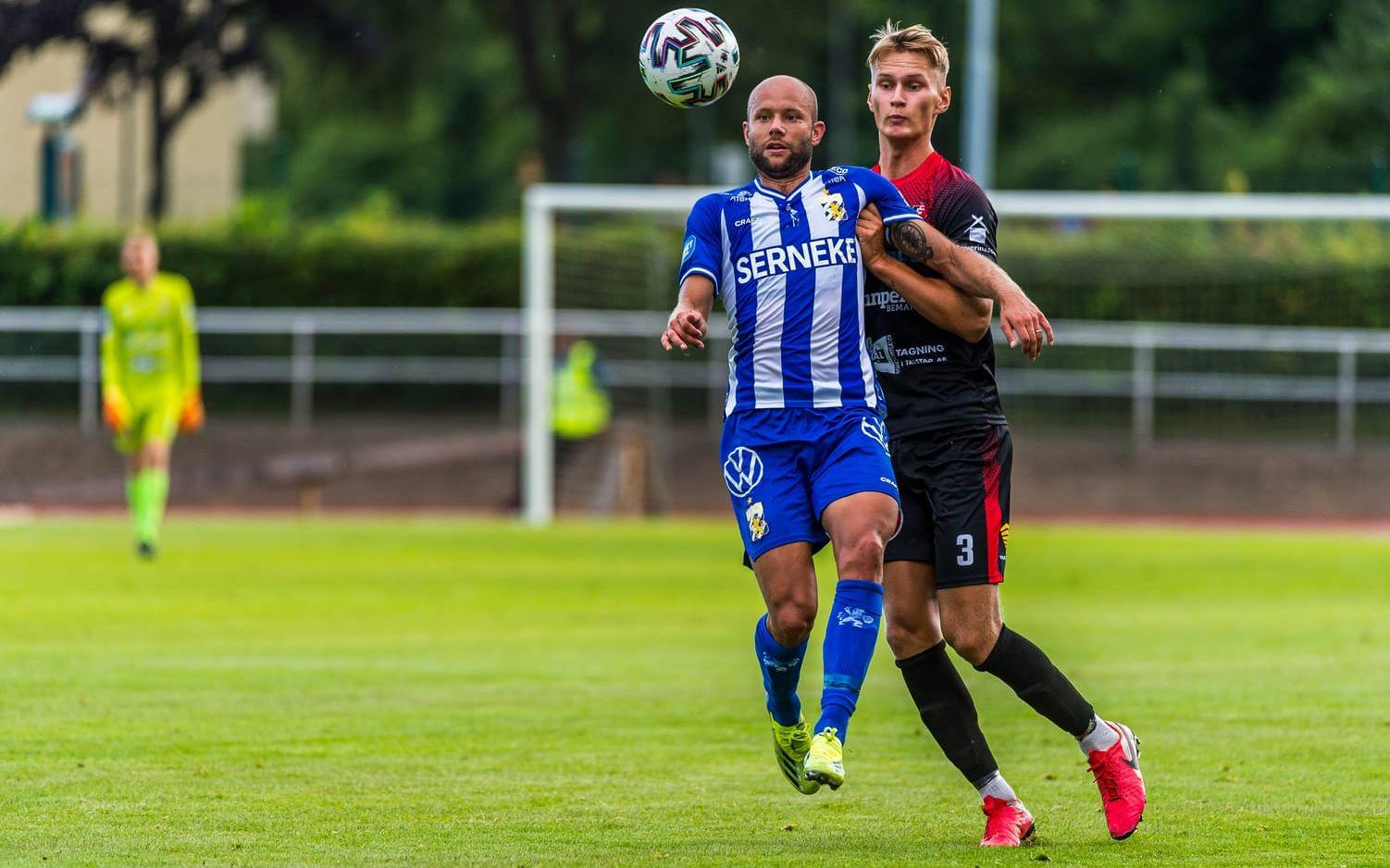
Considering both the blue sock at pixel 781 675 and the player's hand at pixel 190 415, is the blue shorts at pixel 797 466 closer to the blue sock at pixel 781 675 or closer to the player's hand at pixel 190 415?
the blue sock at pixel 781 675

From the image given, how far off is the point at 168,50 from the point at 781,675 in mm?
22068

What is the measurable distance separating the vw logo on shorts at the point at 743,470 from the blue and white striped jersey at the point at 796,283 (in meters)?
0.14

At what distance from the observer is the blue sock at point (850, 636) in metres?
5.80

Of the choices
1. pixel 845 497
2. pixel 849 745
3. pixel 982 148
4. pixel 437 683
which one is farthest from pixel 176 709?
pixel 982 148

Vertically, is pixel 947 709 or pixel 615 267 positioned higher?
pixel 615 267

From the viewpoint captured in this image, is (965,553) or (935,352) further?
(935,352)

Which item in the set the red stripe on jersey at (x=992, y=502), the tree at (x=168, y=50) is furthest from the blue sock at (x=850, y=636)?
the tree at (x=168, y=50)

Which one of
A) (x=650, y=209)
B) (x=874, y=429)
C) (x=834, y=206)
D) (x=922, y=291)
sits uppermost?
(x=650, y=209)

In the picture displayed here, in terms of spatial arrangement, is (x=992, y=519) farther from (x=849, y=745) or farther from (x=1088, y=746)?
(x=849, y=745)

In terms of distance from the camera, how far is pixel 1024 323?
589 cm

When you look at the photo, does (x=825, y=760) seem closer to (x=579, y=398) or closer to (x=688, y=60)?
(x=688, y=60)

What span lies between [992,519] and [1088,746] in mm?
747

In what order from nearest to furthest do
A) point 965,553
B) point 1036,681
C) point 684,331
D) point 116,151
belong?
1. point 684,331
2. point 965,553
3. point 1036,681
4. point 116,151

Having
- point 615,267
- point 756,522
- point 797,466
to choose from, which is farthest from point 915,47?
point 615,267
